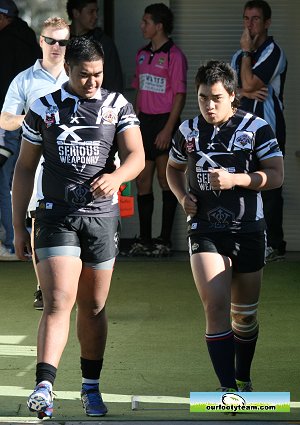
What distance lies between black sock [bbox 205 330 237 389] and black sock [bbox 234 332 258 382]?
430 mm

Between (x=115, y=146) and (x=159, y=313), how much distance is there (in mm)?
3072

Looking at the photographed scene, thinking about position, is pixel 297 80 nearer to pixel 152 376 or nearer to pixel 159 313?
pixel 159 313

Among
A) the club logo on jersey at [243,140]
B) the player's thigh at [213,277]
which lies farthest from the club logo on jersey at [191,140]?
the player's thigh at [213,277]

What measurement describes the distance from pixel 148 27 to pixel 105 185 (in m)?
5.46

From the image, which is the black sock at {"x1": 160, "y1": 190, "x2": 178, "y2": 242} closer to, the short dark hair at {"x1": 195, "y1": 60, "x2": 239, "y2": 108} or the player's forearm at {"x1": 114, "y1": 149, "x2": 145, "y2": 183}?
the short dark hair at {"x1": 195, "y1": 60, "x2": 239, "y2": 108}

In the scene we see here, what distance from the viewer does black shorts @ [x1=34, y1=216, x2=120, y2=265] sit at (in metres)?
5.75

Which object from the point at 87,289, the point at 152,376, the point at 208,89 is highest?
the point at 208,89

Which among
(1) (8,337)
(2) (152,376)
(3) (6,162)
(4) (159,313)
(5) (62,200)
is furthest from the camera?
(3) (6,162)

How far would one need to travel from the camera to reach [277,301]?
9.25 meters

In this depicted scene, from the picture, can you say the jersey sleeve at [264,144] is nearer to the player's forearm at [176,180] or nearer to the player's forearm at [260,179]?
the player's forearm at [260,179]

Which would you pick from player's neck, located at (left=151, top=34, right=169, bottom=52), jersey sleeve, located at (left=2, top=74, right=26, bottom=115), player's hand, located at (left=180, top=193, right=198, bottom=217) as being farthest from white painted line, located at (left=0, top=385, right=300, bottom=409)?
player's neck, located at (left=151, top=34, right=169, bottom=52)

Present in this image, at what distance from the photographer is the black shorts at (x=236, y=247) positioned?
6.04 m

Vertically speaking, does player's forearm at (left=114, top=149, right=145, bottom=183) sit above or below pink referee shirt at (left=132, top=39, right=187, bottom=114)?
below

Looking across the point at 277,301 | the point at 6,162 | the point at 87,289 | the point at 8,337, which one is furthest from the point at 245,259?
the point at 6,162
